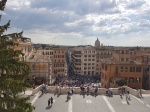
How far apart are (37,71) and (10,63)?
54802 mm

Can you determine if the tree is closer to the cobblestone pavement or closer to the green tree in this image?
the cobblestone pavement

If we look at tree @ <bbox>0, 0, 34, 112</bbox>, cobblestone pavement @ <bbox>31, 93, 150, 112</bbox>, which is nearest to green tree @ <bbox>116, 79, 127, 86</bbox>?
cobblestone pavement @ <bbox>31, 93, 150, 112</bbox>

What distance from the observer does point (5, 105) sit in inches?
642

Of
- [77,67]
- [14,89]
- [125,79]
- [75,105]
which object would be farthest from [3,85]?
[77,67]

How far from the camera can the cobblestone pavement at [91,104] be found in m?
31.8

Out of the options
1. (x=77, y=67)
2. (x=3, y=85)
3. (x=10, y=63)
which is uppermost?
(x=10, y=63)

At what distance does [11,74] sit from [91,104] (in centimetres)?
1948

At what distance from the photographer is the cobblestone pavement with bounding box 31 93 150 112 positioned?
31.8 metres

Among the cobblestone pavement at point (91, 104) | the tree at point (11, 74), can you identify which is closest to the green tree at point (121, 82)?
the cobblestone pavement at point (91, 104)

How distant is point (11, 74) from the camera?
15.9 meters

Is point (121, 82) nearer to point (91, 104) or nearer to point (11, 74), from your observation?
point (91, 104)

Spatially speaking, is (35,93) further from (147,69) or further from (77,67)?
Answer: (77,67)

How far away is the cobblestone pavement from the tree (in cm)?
1512

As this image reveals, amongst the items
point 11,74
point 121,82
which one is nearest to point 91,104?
point 11,74
